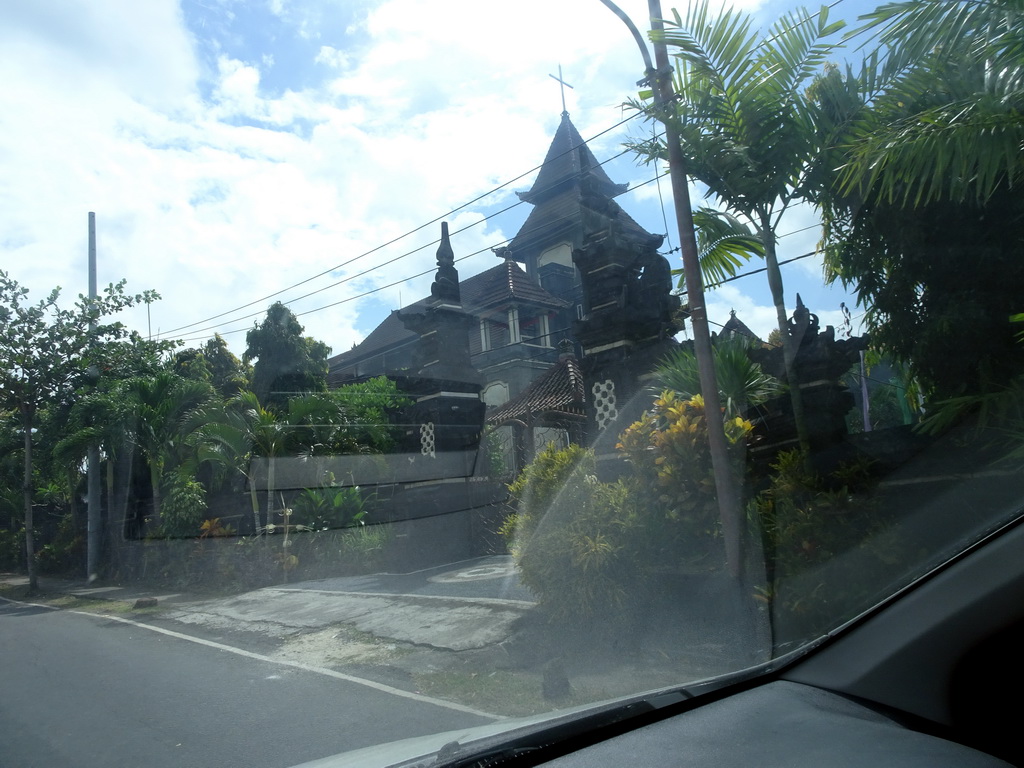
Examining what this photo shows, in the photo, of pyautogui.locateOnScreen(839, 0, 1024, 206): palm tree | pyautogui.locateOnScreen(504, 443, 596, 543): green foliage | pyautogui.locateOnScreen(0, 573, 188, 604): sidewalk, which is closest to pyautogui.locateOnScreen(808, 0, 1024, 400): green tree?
pyautogui.locateOnScreen(839, 0, 1024, 206): palm tree

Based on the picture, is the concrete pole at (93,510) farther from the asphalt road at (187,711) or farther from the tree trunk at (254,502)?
the asphalt road at (187,711)

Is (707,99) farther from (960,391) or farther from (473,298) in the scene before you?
(473,298)

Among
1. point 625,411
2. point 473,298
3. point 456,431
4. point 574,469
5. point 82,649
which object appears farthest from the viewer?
point 473,298

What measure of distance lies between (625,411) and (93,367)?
14.3m

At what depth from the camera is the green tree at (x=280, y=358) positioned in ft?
69.6

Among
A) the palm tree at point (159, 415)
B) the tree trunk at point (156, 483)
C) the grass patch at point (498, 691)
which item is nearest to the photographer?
the grass patch at point (498, 691)

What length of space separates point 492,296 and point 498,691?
788 inches

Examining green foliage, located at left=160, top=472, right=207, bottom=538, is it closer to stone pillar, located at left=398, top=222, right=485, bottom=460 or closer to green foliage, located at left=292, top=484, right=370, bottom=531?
green foliage, located at left=292, top=484, right=370, bottom=531

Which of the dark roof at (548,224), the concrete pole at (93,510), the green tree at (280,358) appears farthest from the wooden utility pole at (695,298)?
the dark roof at (548,224)

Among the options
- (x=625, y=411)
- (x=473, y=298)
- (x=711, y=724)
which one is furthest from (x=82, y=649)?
(x=473, y=298)

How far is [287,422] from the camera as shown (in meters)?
16.0

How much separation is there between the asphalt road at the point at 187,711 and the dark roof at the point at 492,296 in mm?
15977

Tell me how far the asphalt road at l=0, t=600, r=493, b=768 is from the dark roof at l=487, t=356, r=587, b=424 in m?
9.01

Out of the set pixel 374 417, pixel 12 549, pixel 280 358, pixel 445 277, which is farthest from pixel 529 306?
pixel 12 549
